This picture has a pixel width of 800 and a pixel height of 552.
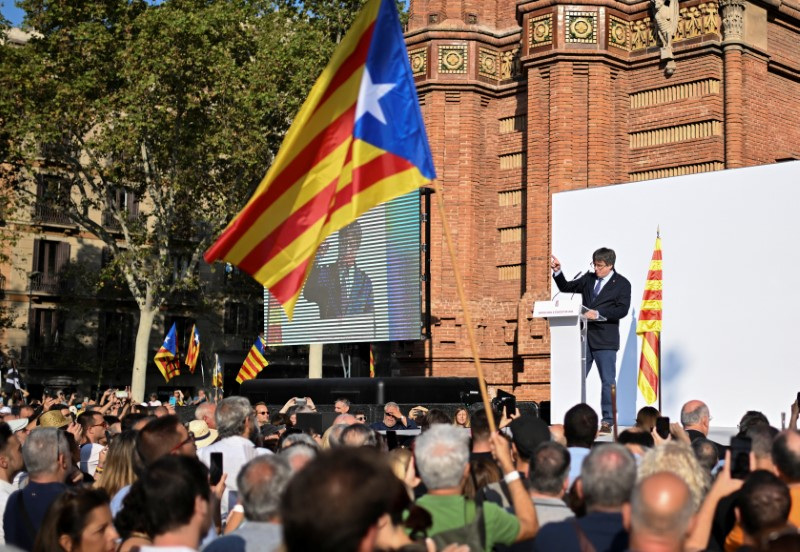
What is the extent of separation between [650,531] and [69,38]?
31.5 meters

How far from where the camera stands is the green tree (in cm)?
3256

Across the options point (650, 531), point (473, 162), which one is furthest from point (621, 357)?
point (650, 531)

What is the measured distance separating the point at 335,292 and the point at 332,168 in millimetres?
15625

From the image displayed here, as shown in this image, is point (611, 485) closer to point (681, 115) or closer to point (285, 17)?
point (681, 115)

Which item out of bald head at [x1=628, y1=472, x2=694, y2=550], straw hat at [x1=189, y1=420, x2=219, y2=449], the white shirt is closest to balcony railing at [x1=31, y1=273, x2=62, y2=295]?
straw hat at [x1=189, y1=420, x2=219, y2=449]

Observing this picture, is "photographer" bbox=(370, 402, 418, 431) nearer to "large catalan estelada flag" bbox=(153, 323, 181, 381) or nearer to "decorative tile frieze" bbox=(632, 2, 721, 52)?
"decorative tile frieze" bbox=(632, 2, 721, 52)

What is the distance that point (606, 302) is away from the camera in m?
15.6

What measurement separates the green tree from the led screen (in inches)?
393

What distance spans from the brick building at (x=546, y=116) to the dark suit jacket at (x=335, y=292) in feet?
8.38

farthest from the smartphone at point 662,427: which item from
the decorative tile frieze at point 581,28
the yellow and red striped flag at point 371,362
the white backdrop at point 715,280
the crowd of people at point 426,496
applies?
the yellow and red striped flag at point 371,362

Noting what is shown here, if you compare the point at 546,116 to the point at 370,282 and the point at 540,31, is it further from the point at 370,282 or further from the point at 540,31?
the point at 370,282

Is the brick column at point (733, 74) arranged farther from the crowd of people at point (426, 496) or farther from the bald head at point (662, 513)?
the bald head at point (662, 513)

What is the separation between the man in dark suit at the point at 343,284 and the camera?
23828 millimetres

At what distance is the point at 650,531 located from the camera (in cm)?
464
